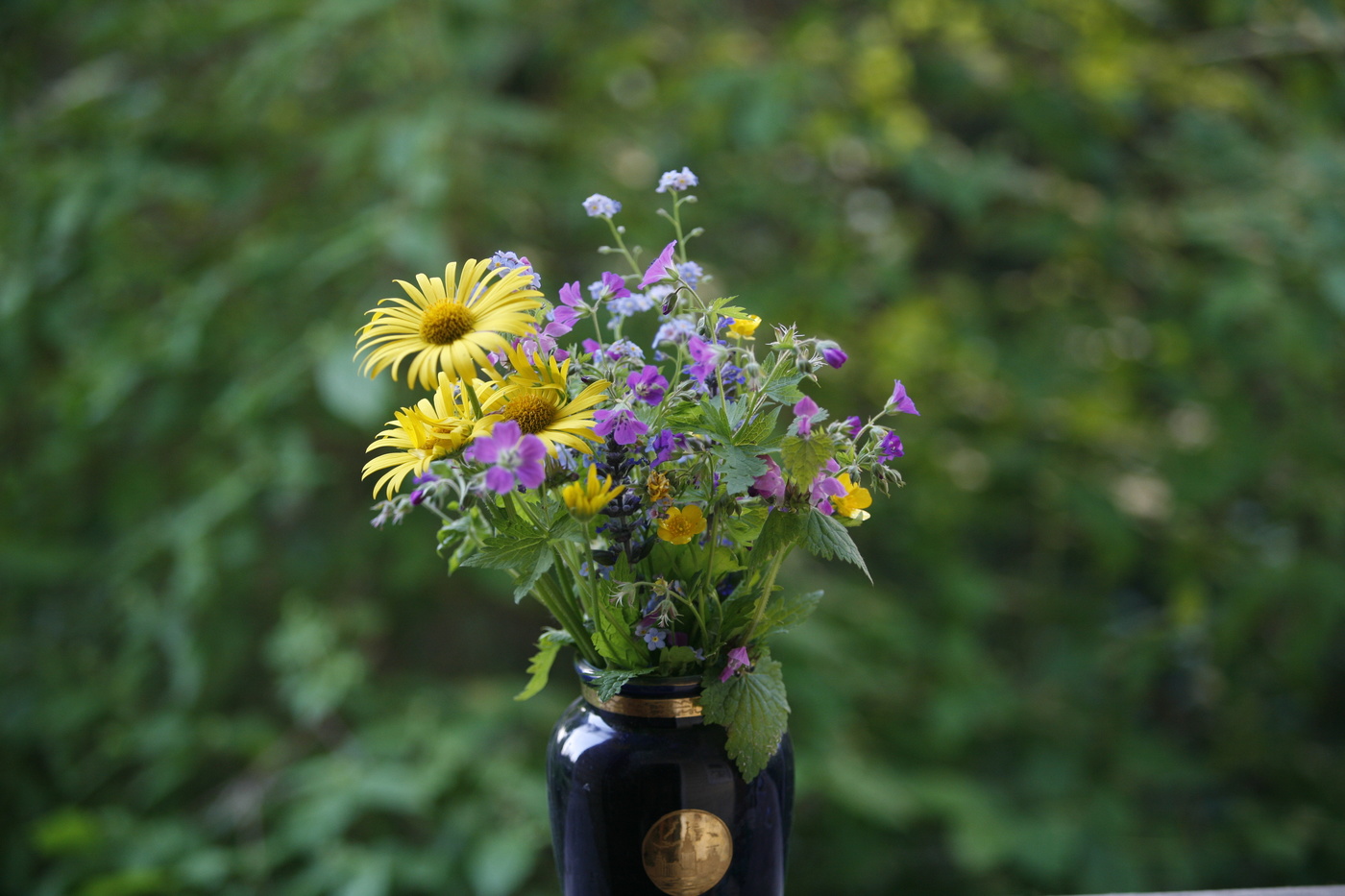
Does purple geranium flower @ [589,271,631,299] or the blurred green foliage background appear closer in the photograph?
purple geranium flower @ [589,271,631,299]

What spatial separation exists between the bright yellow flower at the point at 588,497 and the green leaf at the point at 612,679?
0.09 meters

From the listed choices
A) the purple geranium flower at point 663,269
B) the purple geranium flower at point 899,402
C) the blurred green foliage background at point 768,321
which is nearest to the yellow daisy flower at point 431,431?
the purple geranium flower at point 663,269

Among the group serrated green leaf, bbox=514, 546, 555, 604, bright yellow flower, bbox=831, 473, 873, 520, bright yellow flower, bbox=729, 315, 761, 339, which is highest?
bright yellow flower, bbox=729, 315, 761, 339

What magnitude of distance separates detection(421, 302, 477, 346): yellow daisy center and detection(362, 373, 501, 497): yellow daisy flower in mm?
24

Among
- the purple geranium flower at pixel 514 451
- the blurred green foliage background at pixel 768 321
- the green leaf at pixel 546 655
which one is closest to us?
the purple geranium flower at pixel 514 451

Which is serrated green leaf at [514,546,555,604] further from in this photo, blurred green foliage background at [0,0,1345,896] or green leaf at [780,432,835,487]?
blurred green foliage background at [0,0,1345,896]

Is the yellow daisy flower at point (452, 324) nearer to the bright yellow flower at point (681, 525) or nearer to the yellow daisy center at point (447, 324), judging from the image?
the yellow daisy center at point (447, 324)

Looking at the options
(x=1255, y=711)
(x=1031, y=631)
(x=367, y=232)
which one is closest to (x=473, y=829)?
(x=367, y=232)

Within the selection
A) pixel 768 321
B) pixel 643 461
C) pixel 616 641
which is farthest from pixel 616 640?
pixel 768 321

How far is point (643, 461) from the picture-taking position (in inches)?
20.3

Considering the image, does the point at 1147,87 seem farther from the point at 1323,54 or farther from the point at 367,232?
the point at 367,232

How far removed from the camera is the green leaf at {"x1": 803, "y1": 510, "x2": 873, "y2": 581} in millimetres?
483

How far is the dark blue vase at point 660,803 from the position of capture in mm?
510

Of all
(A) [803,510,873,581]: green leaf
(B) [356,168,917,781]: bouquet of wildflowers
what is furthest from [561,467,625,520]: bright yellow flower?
(A) [803,510,873,581]: green leaf
